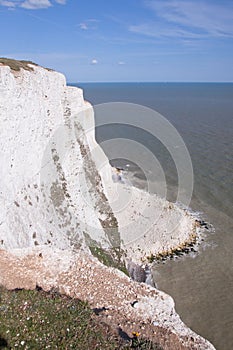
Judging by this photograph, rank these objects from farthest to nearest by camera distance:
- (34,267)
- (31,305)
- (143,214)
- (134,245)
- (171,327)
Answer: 1. (143,214)
2. (134,245)
3. (34,267)
4. (171,327)
5. (31,305)

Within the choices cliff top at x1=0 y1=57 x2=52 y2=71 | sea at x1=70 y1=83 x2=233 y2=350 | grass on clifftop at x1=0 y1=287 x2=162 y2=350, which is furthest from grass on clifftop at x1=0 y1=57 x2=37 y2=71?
sea at x1=70 y1=83 x2=233 y2=350

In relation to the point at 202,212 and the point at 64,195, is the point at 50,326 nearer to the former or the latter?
the point at 64,195

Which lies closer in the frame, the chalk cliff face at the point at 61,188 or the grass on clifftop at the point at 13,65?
the chalk cliff face at the point at 61,188

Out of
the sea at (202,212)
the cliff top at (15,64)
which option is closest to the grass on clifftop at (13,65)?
the cliff top at (15,64)

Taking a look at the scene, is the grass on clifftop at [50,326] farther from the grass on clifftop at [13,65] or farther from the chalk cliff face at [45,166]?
the grass on clifftop at [13,65]

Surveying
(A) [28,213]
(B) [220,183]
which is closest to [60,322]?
(A) [28,213]

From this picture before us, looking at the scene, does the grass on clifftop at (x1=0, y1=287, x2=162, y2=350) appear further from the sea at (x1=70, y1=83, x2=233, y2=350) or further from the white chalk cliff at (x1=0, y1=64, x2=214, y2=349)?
the sea at (x1=70, y1=83, x2=233, y2=350)

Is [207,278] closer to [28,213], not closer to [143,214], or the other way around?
[143,214]
